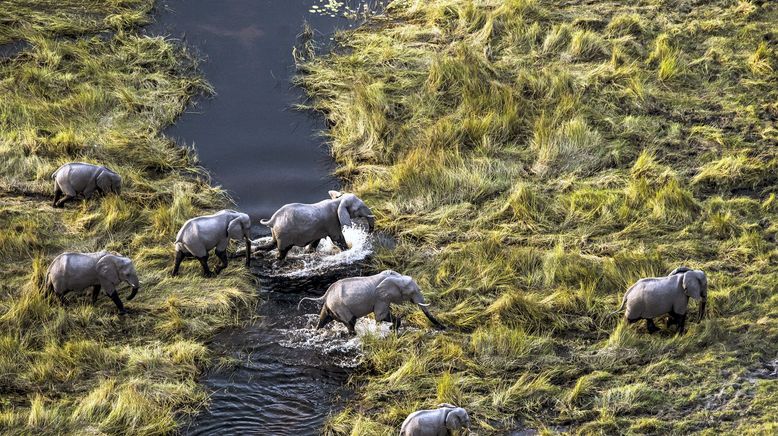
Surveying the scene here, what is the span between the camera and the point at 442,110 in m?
15.9

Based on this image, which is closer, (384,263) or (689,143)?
(384,263)

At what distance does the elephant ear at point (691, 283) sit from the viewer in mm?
11414

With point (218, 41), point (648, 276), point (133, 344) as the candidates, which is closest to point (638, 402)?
point (648, 276)

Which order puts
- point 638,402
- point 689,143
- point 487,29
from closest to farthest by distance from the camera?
point 638,402
point 689,143
point 487,29

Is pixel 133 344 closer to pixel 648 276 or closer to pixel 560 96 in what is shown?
pixel 648 276

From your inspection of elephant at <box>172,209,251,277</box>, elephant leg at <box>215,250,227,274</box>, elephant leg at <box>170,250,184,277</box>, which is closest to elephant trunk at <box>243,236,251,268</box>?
elephant at <box>172,209,251,277</box>

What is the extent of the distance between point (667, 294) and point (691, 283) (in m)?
0.26

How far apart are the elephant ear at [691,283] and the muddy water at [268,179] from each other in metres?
3.34

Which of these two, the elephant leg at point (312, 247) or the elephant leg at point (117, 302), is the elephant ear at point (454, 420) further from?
the elephant leg at point (117, 302)

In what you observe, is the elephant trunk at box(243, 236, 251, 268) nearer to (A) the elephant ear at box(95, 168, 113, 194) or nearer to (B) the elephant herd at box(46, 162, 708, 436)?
(B) the elephant herd at box(46, 162, 708, 436)

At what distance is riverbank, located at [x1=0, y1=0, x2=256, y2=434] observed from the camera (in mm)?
10820

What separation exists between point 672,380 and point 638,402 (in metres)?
0.49

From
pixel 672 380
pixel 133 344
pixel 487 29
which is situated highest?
pixel 487 29

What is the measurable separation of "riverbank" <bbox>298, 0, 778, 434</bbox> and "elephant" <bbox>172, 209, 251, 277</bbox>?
174 centimetres
